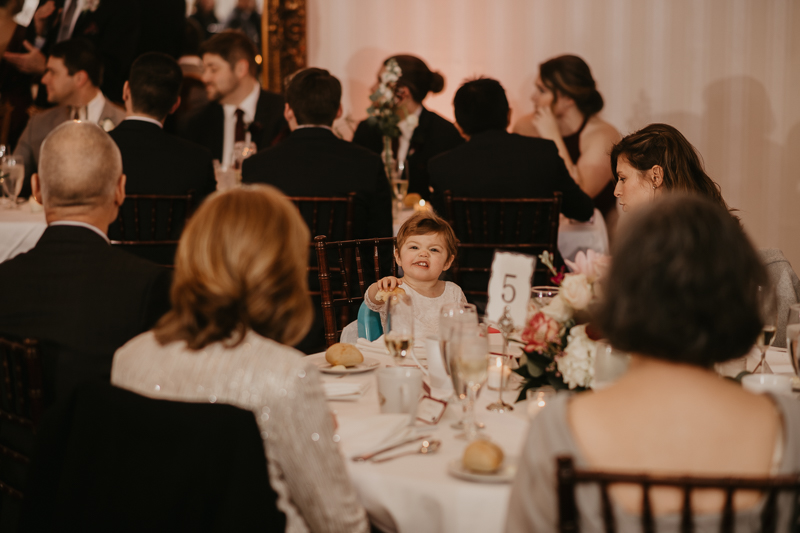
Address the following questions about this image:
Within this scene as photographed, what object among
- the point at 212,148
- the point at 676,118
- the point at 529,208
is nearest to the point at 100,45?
the point at 212,148

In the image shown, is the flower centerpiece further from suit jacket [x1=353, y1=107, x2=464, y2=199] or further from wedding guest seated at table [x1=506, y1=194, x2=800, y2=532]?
wedding guest seated at table [x1=506, y1=194, x2=800, y2=532]

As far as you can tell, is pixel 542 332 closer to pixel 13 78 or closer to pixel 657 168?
pixel 657 168

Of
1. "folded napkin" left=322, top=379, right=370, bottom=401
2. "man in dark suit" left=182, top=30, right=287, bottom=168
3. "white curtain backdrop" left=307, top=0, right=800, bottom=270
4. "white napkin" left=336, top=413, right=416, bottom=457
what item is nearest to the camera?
"white napkin" left=336, top=413, right=416, bottom=457

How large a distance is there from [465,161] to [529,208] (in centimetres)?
39

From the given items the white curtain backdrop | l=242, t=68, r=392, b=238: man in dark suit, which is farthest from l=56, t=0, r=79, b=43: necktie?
l=242, t=68, r=392, b=238: man in dark suit

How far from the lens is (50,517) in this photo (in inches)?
47.4

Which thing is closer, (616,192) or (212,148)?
(616,192)

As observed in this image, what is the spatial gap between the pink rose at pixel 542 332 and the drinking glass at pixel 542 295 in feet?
0.34

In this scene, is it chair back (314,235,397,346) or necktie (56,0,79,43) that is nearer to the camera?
chair back (314,235,397,346)

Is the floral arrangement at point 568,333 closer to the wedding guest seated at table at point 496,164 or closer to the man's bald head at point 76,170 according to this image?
the man's bald head at point 76,170

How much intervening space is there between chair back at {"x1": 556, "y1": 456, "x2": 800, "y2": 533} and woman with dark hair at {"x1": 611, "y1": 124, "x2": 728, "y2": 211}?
1.54 m

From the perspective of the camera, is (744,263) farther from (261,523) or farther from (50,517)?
(50,517)

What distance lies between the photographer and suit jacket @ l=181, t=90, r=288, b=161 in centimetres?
502

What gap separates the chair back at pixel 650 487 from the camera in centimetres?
84
